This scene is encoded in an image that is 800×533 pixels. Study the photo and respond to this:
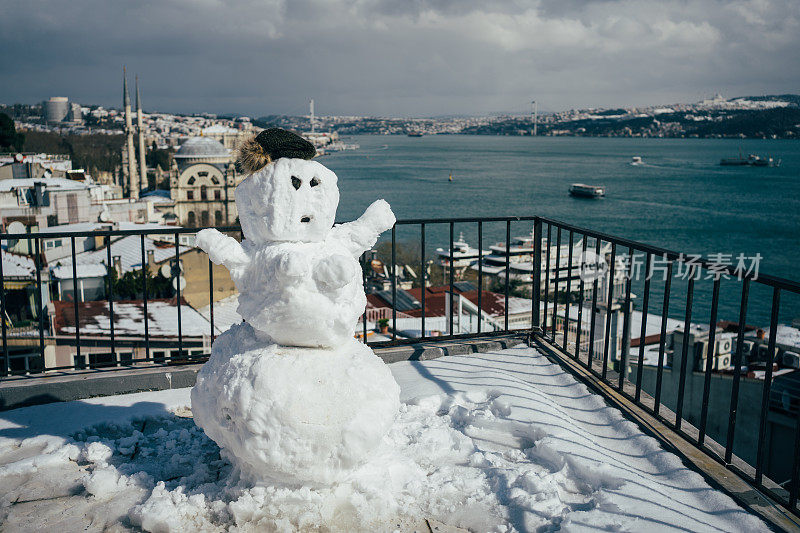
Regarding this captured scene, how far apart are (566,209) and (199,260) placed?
3896 centimetres

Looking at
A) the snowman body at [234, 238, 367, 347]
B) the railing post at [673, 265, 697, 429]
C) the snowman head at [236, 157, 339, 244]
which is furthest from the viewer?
the railing post at [673, 265, 697, 429]

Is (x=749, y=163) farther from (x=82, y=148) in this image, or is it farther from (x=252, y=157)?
(x=252, y=157)

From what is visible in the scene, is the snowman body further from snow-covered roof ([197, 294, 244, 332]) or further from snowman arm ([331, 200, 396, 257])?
snow-covered roof ([197, 294, 244, 332])

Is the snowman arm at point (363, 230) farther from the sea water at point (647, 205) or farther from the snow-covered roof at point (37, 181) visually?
the snow-covered roof at point (37, 181)

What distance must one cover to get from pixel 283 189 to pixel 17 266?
20.1 meters

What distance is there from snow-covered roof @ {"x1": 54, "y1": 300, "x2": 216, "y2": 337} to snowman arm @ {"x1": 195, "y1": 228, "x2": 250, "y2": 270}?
30.3ft

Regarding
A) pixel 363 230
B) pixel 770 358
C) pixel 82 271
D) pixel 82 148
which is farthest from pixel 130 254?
pixel 82 148

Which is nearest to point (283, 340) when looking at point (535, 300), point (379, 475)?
point (379, 475)

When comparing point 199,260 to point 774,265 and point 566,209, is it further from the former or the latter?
point 566,209

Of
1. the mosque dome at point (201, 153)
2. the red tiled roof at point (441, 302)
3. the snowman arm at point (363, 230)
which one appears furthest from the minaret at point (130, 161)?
the snowman arm at point (363, 230)

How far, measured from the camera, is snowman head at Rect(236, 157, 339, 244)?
7.34ft

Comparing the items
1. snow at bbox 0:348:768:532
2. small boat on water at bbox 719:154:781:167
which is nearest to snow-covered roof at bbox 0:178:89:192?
snow at bbox 0:348:768:532

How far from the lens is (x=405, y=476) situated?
253cm

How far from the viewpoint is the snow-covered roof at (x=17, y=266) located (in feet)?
58.7
